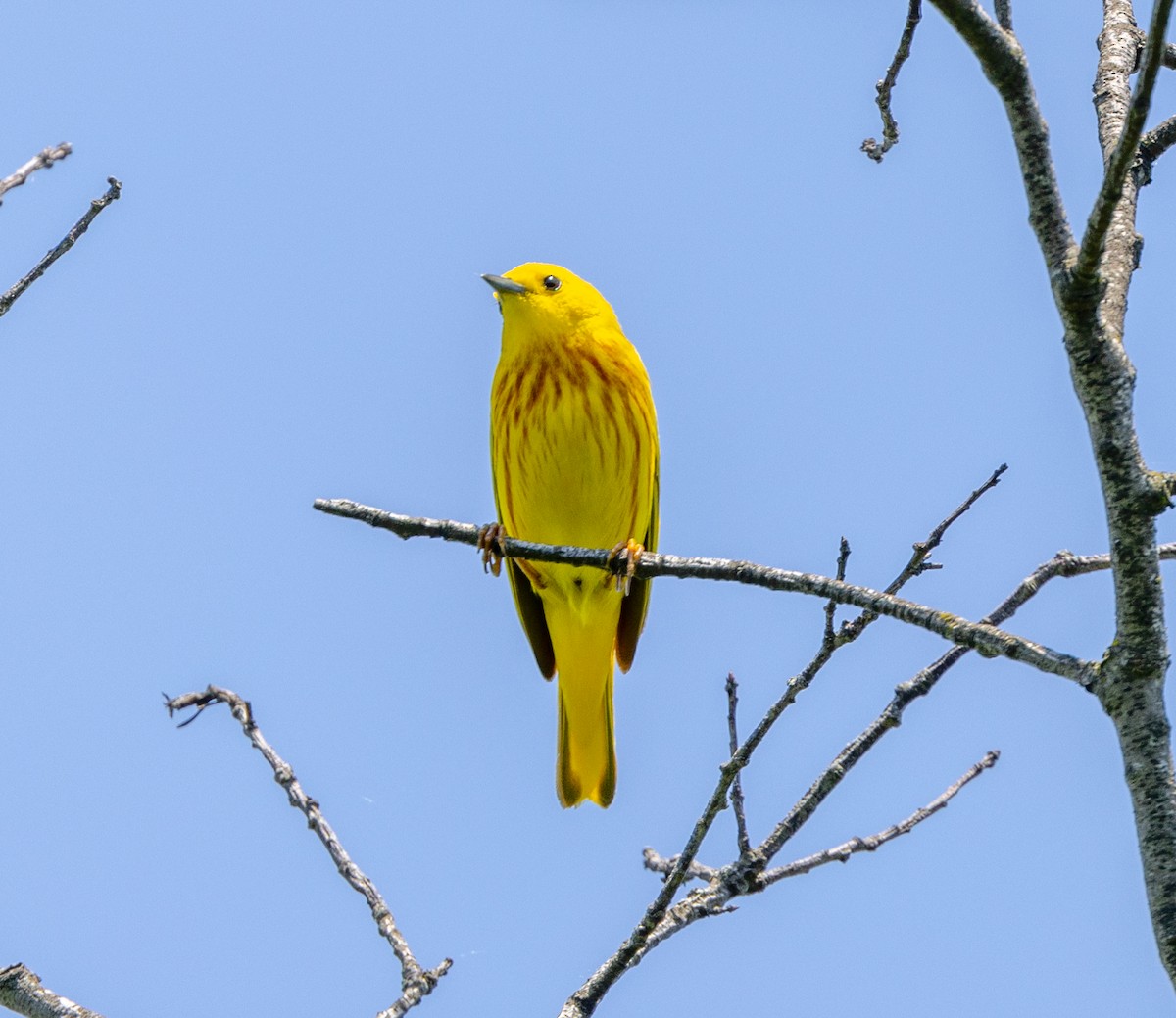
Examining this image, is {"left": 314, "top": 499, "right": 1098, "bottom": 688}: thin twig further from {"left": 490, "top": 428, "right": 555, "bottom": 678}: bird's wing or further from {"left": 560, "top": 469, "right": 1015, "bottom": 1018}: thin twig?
{"left": 490, "top": 428, "right": 555, "bottom": 678}: bird's wing

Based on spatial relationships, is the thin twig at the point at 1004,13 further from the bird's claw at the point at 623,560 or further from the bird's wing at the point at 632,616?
the bird's wing at the point at 632,616

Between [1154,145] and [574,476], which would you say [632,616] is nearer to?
[574,476]

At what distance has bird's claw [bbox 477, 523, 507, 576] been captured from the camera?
440 centimetres

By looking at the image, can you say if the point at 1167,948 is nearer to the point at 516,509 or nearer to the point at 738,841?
the point at 738,841

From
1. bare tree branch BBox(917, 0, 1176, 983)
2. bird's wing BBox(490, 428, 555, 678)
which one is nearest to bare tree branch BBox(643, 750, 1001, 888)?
bare tree branch BBox(917, 0, 1176, 983)

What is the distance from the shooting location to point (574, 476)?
6766 millimetres

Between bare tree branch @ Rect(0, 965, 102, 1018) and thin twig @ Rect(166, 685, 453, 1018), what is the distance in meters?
0.79

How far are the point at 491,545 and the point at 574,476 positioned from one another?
1.79 meters

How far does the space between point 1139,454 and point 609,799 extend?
523 cm

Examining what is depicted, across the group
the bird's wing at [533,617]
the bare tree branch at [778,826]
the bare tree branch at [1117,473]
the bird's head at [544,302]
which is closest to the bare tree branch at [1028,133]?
the bare tree branch at [1117,473]

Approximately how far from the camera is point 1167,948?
2.46m

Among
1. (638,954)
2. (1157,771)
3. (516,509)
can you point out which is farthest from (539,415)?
(1157,771)

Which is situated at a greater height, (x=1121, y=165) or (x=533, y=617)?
(x=533, y=617)

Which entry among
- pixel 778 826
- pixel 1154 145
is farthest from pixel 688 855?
pixel 1154 145
